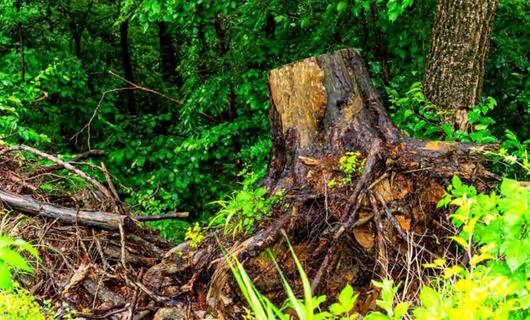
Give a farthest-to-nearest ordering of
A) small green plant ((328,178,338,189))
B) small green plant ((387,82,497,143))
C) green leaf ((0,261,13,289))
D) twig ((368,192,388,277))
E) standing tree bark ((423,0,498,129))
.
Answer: standing tree bark ((423,0,498,129))
small green plant ((387,82,497,143))
small green plant ((328,178,338,189))
twig ((368,192,388,277))
green leaf ((0,261,13,289))

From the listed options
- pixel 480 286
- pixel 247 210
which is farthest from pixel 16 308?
pixel 480 286

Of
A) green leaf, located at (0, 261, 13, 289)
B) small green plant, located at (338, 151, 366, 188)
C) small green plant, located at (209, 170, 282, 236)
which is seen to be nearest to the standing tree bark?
small green plant, located at (338, 151, 366, 188)

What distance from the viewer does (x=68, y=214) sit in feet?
12.6

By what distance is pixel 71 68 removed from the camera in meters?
8.09

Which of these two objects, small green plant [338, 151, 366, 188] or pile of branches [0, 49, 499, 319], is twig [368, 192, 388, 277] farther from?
small green plant [338, 151, 366, 188]

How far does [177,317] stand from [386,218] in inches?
51.8

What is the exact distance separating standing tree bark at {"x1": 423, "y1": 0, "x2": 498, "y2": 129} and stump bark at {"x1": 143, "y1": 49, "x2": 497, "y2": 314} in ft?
2.83

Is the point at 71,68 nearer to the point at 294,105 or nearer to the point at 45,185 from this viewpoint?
the point at 45,185

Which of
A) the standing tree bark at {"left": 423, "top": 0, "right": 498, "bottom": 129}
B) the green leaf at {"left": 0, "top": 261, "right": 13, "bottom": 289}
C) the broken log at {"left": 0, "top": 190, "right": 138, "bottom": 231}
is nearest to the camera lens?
the green leaf at {"left": 0, "top": 261, "right": 13, "bottom": 289}

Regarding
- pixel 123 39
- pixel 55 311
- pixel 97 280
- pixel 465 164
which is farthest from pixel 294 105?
pixel 123 39

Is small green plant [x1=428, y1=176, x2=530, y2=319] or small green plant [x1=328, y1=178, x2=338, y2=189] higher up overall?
small green plant [x1=428, y1=176, x2=530, y2=319]

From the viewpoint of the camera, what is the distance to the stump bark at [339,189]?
10.1 feet

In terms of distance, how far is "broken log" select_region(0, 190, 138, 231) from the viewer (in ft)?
12.5

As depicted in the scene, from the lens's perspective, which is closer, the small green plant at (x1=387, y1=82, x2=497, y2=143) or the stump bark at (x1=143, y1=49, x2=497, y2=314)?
the stump bark at (x1=143, y1=49, x2=497, y2=314)
